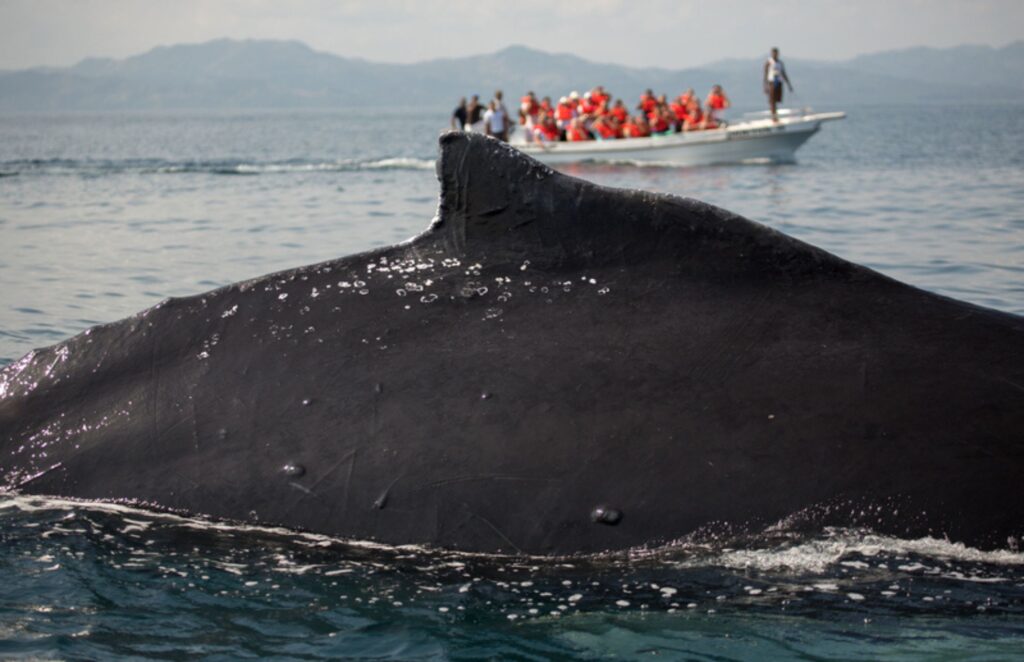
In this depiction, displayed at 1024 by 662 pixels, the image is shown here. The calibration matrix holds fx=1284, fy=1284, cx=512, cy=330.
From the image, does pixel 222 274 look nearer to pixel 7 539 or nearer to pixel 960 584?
pixel 7 539

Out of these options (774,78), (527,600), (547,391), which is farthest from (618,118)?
(527,600)

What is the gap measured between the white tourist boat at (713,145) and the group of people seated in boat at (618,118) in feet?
3.28

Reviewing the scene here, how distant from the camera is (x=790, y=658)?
13.0 feet

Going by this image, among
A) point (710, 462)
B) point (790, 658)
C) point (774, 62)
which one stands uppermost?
point (774, 62)

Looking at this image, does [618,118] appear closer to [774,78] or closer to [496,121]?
[496,121]

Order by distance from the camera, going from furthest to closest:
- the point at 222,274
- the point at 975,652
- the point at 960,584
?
1. the point at 222,274
2. the point at 960,584
3. the point at 975,652

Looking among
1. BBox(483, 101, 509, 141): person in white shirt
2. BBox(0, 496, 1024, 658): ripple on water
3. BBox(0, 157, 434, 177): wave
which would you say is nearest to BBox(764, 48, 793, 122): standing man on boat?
Result: BBox(483, 101, 509, 141): person in white shirt

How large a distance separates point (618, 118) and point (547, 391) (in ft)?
136

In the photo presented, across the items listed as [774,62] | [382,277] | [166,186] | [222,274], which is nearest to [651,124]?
[774,62]

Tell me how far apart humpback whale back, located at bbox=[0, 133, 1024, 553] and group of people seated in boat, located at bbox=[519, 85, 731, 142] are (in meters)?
39.6

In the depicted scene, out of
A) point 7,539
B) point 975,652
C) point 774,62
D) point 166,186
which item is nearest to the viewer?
point 975,652

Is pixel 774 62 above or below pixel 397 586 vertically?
above

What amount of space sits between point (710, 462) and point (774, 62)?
40.3m


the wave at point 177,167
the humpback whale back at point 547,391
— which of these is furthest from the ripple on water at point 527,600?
→ the wave at point 177,167
